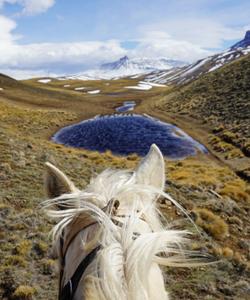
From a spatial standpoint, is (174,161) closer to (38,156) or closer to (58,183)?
(38,156)

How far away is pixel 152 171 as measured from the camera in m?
2.07

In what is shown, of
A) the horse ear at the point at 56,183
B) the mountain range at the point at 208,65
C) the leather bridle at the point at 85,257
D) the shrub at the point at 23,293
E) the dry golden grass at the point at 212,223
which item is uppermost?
the mountain range at the point at 208,65

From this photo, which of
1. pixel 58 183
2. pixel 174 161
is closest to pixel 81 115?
pixel 174 161

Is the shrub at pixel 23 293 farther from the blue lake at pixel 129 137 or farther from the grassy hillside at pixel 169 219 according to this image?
the blue lake at pixel 129 137

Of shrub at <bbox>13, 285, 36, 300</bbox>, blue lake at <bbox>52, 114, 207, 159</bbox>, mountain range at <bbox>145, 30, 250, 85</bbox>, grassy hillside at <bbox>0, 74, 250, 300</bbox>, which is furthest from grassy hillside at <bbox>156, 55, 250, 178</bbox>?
mountain range at <bbox>145, 30, 250, 85</bbox>

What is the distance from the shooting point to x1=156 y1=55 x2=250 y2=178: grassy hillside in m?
26.7

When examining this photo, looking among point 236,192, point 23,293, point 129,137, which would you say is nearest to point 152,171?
point 23,293

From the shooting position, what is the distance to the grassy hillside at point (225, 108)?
2666 cm

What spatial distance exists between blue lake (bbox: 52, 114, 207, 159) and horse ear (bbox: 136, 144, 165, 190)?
78.4ft

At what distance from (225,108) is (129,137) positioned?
15.7 meters

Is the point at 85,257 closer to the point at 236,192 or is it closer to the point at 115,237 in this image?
the point at 115,237

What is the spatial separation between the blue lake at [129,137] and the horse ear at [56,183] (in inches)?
945

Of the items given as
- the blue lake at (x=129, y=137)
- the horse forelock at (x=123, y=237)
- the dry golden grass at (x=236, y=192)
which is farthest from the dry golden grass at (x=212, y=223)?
the blue lake at (x=129, y=137)

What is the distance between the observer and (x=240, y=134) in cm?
3091
